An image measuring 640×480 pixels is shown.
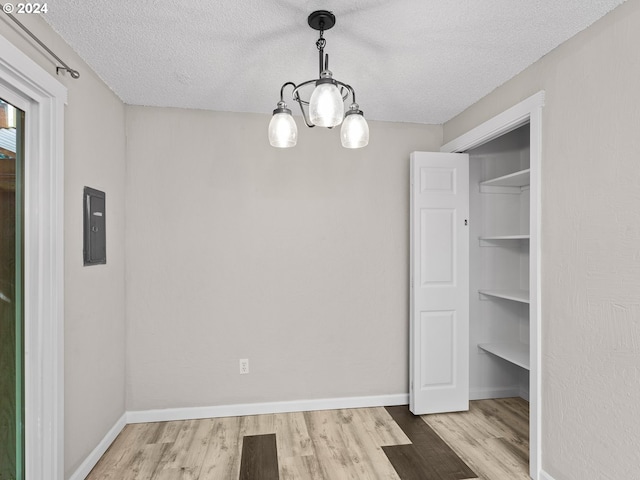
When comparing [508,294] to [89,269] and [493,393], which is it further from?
[89,269]

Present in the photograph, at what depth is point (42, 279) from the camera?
1844 millimetres

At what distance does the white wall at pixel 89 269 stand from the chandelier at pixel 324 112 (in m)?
1.16

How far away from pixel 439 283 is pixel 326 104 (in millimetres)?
2057

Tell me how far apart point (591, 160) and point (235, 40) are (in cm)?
189

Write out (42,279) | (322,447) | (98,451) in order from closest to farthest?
(42,279) → (98,451) → (322,447)

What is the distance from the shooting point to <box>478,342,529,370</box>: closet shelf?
290 centimetres

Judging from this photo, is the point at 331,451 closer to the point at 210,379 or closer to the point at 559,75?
the point at 210,379

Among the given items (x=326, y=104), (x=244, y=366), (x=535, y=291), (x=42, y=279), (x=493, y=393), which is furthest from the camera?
(x=493, y=393)

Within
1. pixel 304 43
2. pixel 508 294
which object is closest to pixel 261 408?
pixel 508 294

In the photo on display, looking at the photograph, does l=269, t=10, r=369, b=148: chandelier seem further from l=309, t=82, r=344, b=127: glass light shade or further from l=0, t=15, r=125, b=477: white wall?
l=0, t=15, r=125, b=477: white wall

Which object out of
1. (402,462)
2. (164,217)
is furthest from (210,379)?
(402,462)

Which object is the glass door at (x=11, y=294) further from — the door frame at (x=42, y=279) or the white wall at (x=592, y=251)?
the white wall at (x=592, y=251)

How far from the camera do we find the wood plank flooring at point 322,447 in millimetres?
2271

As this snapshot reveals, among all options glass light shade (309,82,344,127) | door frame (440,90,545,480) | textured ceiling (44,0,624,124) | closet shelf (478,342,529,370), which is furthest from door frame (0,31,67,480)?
closet shelf (478,342,529,370)
